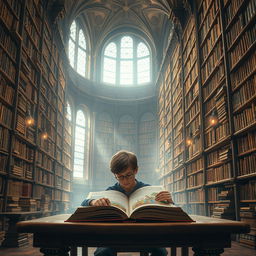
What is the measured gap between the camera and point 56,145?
33.8 feet

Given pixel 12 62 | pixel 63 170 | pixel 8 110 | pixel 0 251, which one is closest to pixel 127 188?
pixel 0 251

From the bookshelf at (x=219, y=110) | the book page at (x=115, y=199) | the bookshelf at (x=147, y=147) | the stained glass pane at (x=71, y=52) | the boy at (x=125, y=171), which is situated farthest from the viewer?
the bookshelf at (x=147, y=147)

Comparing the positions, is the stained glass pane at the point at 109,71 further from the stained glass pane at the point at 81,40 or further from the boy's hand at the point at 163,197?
the boy's hand at the point at 163,197

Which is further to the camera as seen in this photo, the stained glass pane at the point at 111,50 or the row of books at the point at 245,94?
the stained glass pane at the point at 111,50

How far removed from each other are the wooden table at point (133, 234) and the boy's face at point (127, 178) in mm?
764

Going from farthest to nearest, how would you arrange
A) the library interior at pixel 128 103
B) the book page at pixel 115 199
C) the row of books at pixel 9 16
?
the row of books at pixel 9 16
the library interior at pixel 128 103
the book page at pixel 115 199

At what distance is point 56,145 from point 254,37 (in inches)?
300

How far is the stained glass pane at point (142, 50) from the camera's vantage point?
57.2 feet

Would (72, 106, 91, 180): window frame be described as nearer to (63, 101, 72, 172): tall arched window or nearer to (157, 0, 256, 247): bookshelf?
(63, 101, 72, 172): tall arched window

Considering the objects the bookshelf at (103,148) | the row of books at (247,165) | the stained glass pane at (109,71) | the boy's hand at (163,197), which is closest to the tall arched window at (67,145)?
the bookshelf at (103,148)

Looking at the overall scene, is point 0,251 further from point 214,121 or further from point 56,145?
point 56,145

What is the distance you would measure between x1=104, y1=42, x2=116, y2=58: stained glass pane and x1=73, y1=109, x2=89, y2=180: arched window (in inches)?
156

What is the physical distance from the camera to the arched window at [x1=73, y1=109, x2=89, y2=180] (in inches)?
594

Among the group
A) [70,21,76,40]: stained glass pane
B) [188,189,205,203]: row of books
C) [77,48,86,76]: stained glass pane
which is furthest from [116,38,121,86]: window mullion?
[188,189,205,203]: row of books
